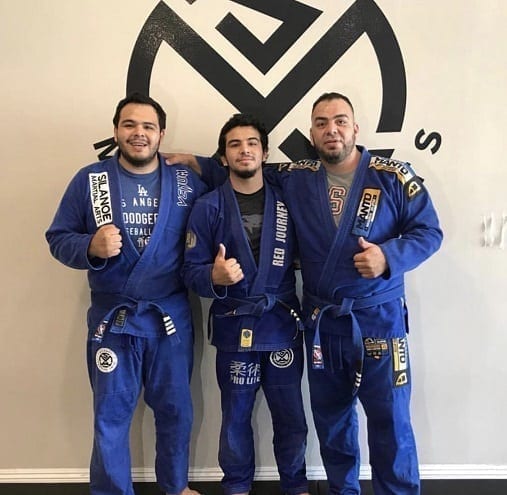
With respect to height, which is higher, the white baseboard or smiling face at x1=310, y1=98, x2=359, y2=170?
smiling face at x1=310, y1=98, x2=359, y2=170

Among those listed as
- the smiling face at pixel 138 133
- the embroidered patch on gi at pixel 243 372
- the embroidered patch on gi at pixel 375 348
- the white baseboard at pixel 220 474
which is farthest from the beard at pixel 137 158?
the white baseboard at pixel 220 474

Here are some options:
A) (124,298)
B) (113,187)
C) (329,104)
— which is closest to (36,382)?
(124,298)

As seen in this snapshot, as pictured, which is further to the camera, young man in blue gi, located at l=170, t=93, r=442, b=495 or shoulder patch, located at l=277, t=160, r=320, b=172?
shoulder patch, located at l=277, t=160, r=320, b=172

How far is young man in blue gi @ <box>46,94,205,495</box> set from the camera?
182cm

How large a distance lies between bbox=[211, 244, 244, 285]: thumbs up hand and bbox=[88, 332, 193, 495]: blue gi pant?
1.14 feet

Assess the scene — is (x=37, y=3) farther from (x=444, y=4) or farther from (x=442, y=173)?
(x=442, y=173)

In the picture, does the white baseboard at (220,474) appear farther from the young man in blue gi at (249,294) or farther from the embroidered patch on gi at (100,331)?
the embroidered patch on gi at (100,331)

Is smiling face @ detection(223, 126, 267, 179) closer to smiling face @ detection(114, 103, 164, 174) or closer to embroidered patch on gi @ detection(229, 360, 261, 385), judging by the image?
smiling face @ detection(114, 103, 164, 174)

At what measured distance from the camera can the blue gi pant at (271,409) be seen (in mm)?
1894

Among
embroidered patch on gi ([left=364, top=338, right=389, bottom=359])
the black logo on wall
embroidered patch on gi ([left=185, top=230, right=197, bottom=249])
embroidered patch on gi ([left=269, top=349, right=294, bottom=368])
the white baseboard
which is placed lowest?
the white baseboard

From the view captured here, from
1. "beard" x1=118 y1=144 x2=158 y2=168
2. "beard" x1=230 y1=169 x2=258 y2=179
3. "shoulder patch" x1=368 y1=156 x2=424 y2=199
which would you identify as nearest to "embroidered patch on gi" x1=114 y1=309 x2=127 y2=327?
"beard" x1=118 y1=144 x2=158 y2=168

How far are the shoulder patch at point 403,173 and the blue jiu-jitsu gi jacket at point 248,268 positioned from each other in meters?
0.39

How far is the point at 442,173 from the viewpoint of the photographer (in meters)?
2.08

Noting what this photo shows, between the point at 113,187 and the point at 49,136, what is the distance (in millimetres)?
521
